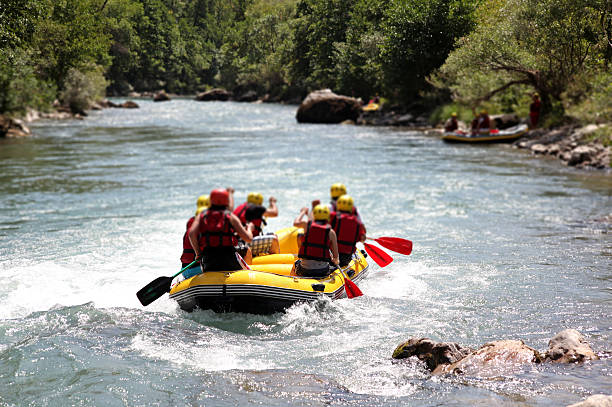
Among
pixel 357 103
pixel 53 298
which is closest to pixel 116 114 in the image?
pixel 357 103

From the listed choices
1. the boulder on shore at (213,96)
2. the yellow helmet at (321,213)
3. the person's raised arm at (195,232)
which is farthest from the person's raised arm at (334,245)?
the boulder on shore at (213,96)

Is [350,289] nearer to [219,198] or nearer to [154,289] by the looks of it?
[219,198]

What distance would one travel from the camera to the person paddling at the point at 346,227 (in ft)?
23.8

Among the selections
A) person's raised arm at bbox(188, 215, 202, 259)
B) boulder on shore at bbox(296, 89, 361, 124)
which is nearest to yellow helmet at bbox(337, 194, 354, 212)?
person's raised arm at bbox(188, 215, 202, 259)

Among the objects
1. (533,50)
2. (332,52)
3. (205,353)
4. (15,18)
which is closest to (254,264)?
Answer: (205,353)

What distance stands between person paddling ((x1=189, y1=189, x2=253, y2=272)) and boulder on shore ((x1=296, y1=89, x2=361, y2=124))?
26.4 metres

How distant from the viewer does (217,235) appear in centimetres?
645

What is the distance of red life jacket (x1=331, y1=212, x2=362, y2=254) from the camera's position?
24.1 feet

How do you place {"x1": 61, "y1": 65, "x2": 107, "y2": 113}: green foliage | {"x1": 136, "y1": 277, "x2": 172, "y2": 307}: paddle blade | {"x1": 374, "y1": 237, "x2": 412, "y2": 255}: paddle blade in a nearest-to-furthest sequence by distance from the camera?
1. {"x1": 136, "y1": 277, "x2": 172, "y2": 307}: paddle blade
2. {"x1": 374, "y1": 237, "x2": 412, "y2": 255}: paddle blade
3. {"x1": 61, "y1": 65, "x2": 107, "y2": 113}: green foliage

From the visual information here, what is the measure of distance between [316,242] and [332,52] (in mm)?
39907

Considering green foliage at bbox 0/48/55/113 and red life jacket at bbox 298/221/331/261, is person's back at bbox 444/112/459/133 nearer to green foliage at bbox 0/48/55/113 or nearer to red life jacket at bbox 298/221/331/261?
green foliage at bbox 0/48/55/113

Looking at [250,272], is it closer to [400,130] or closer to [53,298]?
[53,298]

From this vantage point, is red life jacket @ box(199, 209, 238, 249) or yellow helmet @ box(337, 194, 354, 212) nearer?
red life jacket @ box(199, 209, 238, 249)

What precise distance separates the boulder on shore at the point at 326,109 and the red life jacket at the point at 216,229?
26560 mm
